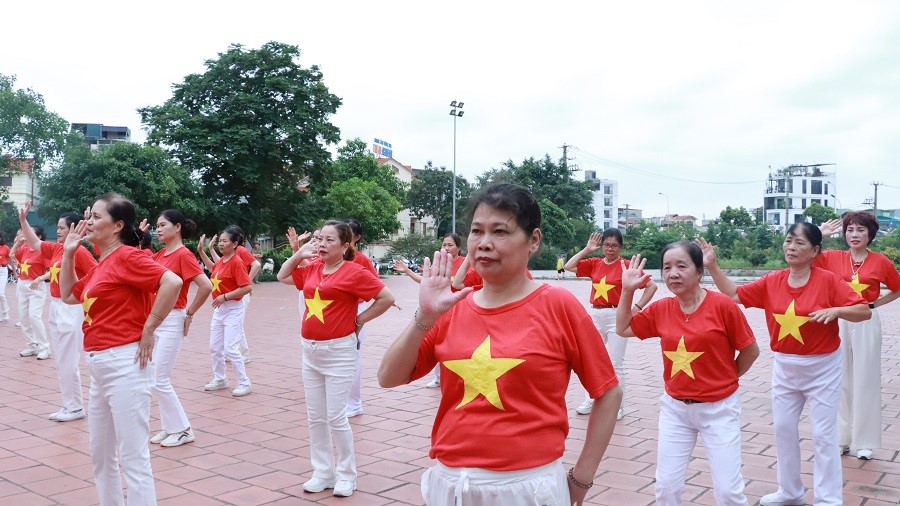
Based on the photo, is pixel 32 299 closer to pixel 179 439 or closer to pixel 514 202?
pixel 179 439

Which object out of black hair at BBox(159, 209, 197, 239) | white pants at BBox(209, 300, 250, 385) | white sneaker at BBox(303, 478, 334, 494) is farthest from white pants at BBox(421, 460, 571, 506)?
white pants at BBox(209, 300, 250, 385)

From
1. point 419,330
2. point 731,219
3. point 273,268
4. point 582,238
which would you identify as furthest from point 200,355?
point 731,219

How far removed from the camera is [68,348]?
6340mm

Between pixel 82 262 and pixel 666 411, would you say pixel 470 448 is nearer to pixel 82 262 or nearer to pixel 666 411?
pixel 666 411

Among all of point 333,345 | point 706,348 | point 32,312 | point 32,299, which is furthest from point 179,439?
point 32,299

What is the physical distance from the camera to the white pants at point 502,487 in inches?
82.4

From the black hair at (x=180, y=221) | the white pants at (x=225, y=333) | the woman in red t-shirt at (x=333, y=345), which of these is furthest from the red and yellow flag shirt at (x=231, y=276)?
the woman in red t-shirt at (x=333, y=345)

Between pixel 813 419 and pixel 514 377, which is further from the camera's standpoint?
pixel 813 419

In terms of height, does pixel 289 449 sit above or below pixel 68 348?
below

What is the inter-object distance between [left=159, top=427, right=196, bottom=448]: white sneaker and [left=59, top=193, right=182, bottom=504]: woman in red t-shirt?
1741 mm

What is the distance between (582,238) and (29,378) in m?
41.9

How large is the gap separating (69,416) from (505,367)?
5490 millimetres

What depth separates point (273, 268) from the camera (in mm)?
31219

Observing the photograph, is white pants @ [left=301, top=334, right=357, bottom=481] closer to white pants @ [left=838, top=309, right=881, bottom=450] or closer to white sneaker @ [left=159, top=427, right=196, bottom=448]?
white sneaker @ [left=159, top=427, right=196, bottom=448]
